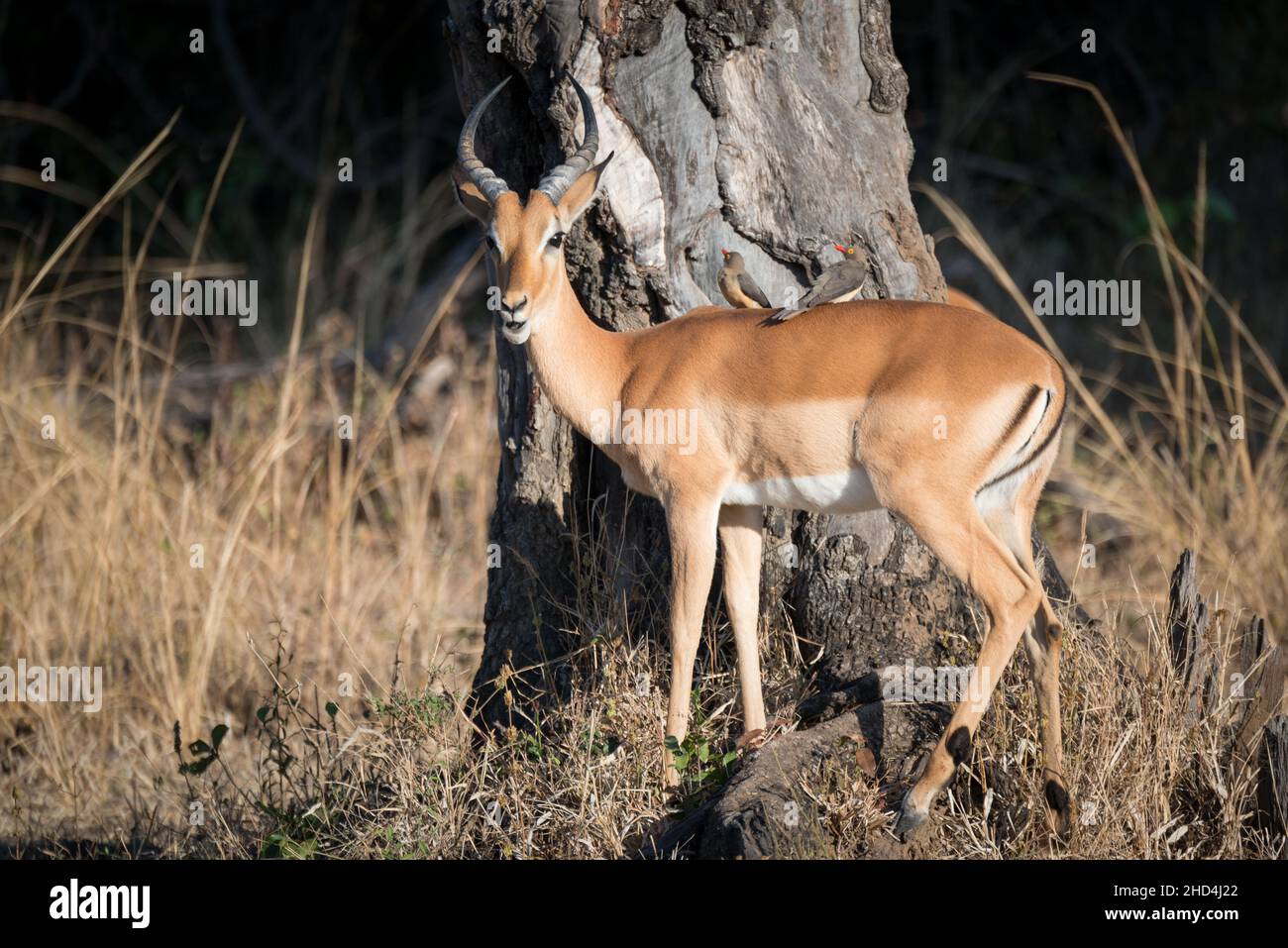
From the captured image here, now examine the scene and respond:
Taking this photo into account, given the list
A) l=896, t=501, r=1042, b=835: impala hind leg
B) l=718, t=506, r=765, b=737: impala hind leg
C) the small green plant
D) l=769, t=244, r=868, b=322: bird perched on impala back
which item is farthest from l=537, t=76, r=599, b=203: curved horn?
the small green plant

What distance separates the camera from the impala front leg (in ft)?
14.2

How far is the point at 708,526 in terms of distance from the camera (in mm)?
4332

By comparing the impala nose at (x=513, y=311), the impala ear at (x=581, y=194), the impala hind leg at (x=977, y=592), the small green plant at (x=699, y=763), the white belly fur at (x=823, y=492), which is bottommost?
the small green plant at (x=699, y=763)

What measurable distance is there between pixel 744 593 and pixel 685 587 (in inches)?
11.3

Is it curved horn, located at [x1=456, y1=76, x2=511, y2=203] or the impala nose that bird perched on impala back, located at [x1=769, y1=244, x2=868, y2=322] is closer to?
the impala nose

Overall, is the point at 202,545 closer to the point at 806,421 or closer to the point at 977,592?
the point at 806,421

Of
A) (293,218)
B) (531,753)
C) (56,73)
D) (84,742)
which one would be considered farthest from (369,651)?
(56,73)

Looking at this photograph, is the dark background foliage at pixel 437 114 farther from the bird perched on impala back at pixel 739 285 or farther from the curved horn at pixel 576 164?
the curved horn at pixel 576 164

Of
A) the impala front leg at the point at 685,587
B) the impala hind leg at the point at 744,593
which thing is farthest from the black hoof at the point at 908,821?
the impala front leg at the point at 685,587

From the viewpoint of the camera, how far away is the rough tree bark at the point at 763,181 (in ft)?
16.1

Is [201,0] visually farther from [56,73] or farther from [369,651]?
[369,651]

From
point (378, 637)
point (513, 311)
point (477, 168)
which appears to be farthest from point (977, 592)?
point (378, 637)

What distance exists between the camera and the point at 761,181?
16.4 feet

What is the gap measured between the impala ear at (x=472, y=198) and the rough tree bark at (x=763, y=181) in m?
0.47
